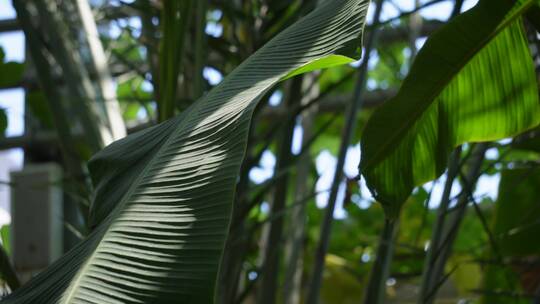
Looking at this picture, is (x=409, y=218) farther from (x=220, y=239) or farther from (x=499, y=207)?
(x=220, y=239)

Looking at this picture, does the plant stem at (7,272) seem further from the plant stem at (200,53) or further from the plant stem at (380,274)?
the plant stem at (380,274)

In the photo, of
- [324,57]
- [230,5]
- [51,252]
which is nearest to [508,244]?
[230,5]

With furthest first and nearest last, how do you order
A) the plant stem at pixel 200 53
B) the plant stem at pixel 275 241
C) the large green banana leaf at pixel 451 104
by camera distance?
the plant stem at pixel 275 241 → the plant stem at pixel 200 53 → the large green banana leaf at pixel 451 104

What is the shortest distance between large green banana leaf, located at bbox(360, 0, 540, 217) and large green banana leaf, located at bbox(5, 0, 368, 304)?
0.17m

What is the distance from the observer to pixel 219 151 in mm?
548

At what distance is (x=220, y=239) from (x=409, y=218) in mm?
1925

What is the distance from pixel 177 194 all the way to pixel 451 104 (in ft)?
1.52

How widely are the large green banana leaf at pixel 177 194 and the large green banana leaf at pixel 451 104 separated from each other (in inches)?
6.8

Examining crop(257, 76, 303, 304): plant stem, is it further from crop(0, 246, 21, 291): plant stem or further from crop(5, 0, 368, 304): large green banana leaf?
crop(5, 0, 368, 304): large green banana leaf

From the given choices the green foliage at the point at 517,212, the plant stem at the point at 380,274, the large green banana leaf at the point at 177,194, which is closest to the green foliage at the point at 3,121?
the large green banana leaf at the point at 177,194

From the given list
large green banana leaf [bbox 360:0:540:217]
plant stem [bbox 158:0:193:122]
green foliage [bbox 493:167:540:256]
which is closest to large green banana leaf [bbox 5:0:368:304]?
large green banana leaf [bbox 360:0:540:217]

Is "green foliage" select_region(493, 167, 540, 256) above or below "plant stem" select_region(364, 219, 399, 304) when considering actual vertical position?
above

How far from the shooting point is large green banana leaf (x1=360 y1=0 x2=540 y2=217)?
31.5 inches

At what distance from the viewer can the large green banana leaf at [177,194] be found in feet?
1.57
